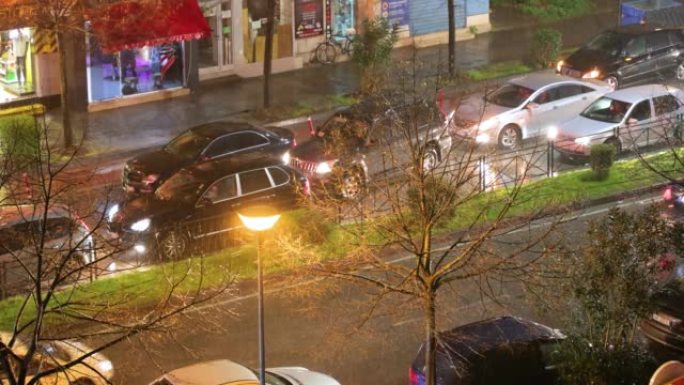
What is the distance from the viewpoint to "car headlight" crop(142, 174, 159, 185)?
946 inches

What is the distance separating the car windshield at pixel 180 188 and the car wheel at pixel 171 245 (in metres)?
1.04

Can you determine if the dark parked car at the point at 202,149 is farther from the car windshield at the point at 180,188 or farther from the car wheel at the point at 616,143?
the car wheel at the point at 616,143

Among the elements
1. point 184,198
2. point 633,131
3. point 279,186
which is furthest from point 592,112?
point 184,198

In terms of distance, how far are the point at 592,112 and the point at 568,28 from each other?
1380 cm

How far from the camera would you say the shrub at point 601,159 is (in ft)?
81.0

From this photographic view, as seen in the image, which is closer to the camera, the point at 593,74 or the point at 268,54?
the point at 268,54

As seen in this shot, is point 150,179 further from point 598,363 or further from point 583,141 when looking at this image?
point 598,363

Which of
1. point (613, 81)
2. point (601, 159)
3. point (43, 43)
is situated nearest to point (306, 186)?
point (601, 159)

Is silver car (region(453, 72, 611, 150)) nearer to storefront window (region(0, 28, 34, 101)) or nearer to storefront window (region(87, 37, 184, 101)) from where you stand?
storefront window (region(87, 37, 184, 101))

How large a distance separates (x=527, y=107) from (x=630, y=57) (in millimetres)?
5818

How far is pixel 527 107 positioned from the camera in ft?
92.7

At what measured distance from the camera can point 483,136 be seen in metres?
27.6

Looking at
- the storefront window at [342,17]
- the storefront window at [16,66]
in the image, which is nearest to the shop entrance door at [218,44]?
the storefront window at [342,17]

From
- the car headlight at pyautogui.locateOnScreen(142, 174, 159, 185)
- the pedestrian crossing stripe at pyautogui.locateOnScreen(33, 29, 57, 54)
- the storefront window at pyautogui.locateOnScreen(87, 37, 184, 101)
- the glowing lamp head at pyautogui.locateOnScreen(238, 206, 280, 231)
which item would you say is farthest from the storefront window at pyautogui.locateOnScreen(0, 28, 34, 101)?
the glowing lamp head at pyautogui.locateOnScreen(238, 206, 280, 231)
